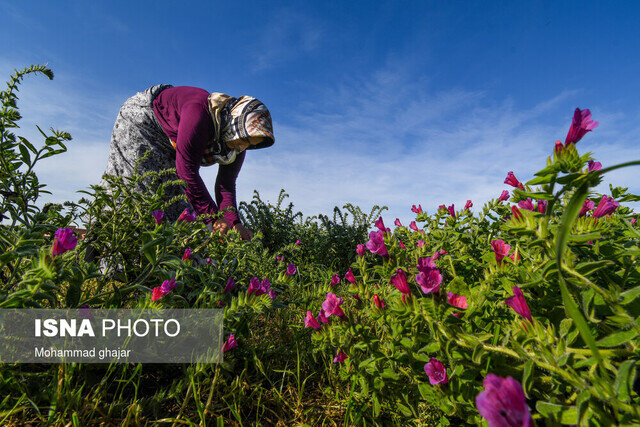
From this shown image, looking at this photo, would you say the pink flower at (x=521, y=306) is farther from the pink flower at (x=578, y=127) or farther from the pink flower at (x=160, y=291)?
the pink flower at (x=160, y=291)

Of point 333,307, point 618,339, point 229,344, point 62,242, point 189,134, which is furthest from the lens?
point 189,134

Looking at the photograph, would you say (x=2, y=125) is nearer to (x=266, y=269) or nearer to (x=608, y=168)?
(x=266, y=269)

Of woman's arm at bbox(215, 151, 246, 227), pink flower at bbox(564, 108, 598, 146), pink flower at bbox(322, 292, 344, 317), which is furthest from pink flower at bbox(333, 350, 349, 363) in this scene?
woman's arm at bbox(215, 151, 246, 227)

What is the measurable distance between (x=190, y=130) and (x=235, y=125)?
0.62m

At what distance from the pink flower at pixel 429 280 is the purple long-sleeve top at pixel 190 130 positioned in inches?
99.7

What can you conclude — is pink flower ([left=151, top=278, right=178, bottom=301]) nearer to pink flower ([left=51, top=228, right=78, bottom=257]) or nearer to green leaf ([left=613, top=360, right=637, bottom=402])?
pink flower ([left=51, top=228, right=78, bottom=257])

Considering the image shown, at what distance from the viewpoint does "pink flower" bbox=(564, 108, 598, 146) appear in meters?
0.82

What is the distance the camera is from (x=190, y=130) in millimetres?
3320

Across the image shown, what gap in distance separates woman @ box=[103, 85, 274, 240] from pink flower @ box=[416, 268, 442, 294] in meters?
2.35

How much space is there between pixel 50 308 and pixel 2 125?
0.84 metres

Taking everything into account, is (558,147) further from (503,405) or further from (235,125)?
(235,125)

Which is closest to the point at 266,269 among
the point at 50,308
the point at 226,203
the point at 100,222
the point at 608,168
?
the point at 100,222

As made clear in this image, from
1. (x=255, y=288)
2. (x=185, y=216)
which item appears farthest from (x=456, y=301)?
(x=185, y=216)

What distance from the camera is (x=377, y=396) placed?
4.14 feet
